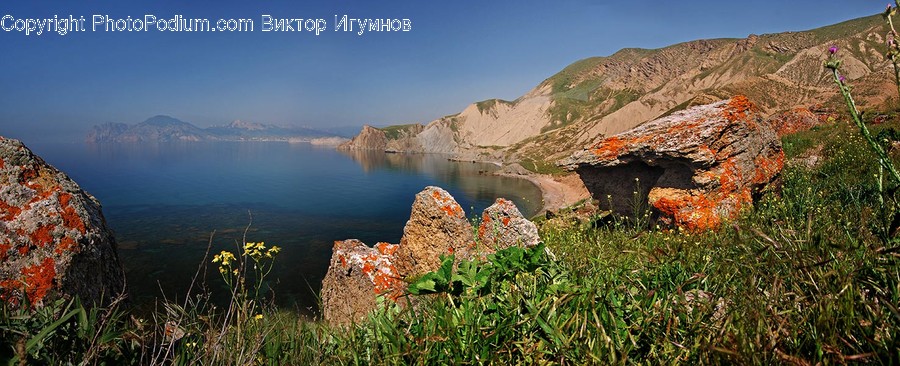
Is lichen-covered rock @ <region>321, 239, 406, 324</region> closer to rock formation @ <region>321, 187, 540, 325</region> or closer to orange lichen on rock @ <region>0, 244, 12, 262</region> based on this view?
rock formation @ <region>321, 187, 540, 325</region>

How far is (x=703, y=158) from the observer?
1156cm

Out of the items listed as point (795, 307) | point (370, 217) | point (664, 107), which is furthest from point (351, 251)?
point (664, 107)

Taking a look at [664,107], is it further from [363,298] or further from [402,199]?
[363,298]

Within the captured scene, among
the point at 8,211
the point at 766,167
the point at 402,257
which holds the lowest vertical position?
the point at 402,257

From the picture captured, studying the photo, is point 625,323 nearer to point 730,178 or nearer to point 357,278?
point 357,278

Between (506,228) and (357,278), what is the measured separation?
4.24 meters

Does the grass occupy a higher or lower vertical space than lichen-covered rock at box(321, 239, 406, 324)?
higher

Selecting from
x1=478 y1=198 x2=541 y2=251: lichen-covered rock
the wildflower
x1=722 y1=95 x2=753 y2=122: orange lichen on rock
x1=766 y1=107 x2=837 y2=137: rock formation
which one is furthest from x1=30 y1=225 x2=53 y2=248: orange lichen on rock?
x1=766 y1=107 x2=837 y2=137: rock formation

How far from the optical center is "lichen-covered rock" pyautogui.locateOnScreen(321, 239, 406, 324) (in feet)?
31.4

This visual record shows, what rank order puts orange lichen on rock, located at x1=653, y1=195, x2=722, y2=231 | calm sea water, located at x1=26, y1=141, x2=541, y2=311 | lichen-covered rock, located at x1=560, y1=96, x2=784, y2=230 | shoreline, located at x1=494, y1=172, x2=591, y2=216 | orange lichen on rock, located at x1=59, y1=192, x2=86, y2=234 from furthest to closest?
shoreline, located at x1=494, y1=172, x2=591, y2=216 < calm sea water, located at x1=26, y1=141, x2=541, y2=311 < lichen-covered rock, located at x1=560, y1=96, x2=784, y2=230 < orange lichen on rock, located at x1=653, y1=195, x2=722, y2=231 < orange lichen on rock, located at x1=59, y1=192, x2=86, y2=234

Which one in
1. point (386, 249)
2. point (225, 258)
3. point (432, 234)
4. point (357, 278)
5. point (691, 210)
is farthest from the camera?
point (691, 210)

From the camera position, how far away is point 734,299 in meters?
2.70

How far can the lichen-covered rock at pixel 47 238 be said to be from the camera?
13.7 feet

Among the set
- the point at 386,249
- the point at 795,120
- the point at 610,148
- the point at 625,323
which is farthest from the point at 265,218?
the point at 625,323
